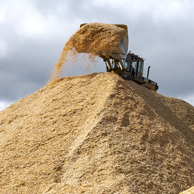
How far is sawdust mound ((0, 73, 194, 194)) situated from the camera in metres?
6.34

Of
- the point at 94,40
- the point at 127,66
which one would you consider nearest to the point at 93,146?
the point at 94,40

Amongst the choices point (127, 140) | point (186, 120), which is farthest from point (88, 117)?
point (186, 120)

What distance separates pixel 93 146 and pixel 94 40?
396cm

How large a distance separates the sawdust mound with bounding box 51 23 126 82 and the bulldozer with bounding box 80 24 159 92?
505mm

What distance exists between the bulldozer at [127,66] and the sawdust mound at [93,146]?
1178mm

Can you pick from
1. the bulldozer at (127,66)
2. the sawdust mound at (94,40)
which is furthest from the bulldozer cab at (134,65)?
the sawdust mound at (94,40)

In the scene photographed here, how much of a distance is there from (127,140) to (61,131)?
1577 mm

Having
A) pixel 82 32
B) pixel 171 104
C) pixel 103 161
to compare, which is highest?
pixel 82 32

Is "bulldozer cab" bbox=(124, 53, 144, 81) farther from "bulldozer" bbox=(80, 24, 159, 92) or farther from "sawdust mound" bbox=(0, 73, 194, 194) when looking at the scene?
"sawdust mound" bbox=(0, 73, 194, 194)

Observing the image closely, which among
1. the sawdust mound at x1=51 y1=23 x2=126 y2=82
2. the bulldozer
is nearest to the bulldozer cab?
the bulldozer

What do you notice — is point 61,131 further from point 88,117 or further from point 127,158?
point 127,158

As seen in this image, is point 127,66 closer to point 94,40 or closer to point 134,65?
point 134,65

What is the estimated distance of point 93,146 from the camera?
6902 mm

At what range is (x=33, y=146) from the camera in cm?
751
